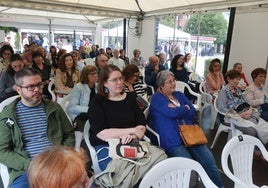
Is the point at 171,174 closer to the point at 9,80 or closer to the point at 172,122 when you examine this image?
the point at 172,122

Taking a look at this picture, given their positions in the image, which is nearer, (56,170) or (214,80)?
(56,170)

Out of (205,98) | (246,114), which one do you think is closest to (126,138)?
(246,114)

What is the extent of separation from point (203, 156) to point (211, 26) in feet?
16.5

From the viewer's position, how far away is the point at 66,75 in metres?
3.56

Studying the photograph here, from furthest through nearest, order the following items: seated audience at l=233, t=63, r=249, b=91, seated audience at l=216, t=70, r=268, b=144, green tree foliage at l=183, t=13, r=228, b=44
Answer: green tree foliage at l=183, t=13, r=228, b=44
seated audience at l=233, t=63, r=249, b=91
seated audience at l=216, t=70, r=268, b=144

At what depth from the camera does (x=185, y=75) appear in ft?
15.1

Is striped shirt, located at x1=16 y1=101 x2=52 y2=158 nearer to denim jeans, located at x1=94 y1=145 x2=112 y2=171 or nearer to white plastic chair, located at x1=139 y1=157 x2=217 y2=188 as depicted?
denim jeans, located at x1=94 y1=145 x2=112 y2=171

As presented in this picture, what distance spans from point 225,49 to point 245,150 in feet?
13.6

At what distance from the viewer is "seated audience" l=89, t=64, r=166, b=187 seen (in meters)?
1.63

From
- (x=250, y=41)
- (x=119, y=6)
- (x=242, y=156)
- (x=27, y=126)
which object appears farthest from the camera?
(x=119, y=6)

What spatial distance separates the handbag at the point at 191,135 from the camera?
212 cm

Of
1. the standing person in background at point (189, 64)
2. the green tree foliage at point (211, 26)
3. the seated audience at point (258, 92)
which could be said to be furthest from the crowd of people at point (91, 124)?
the green tree foliage at point (211, 26)

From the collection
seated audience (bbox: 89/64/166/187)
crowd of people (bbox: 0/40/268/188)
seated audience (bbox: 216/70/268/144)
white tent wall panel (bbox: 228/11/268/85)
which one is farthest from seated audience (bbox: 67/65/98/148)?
white tent wall panel (bbox: 228/11/268/85)

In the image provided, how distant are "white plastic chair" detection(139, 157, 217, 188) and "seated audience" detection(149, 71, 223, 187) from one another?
2.26 ft
